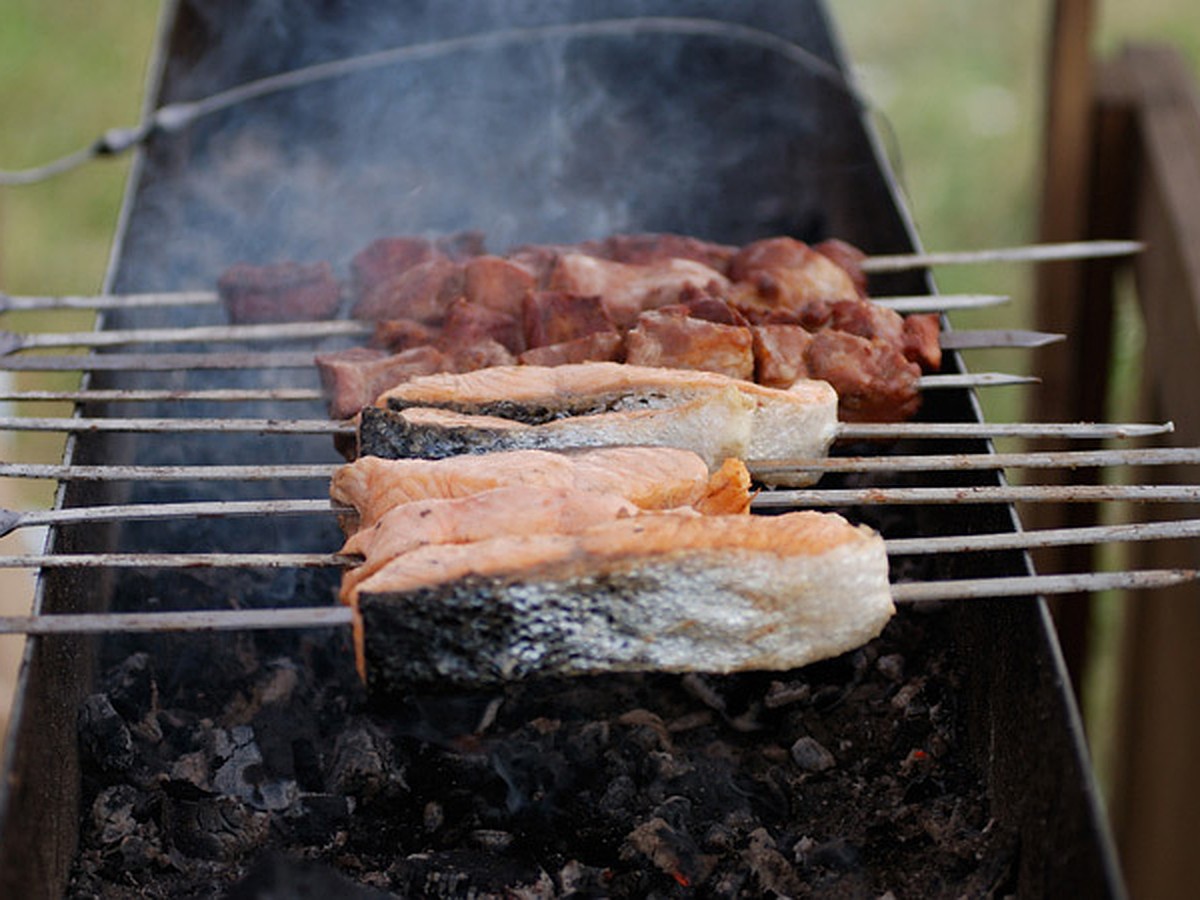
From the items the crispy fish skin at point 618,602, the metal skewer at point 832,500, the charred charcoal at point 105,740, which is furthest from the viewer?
the charred charcoal at point 105,740

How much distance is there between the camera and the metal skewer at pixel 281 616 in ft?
8.02

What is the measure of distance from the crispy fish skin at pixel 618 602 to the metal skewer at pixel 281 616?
0.10m

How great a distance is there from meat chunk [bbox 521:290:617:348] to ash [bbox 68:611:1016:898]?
38.3 inches

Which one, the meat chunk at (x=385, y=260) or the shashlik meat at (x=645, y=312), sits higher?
the meat chunk at (x=385, y=260)

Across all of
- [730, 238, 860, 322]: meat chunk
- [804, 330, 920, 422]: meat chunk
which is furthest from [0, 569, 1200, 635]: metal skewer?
[730, 238, 860, 322]: meat chunk

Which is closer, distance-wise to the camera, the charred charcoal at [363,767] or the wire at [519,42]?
the charred charcoal at [363,767]

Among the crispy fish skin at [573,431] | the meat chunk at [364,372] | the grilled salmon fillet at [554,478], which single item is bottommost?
the grilled salmon fillet at [554,478]

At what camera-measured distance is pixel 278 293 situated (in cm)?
392

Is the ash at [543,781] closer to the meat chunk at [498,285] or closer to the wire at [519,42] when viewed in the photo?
the meat chunk at [498,285]

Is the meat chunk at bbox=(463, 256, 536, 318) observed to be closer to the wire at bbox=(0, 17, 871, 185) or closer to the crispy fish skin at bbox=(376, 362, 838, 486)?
the crispy fish skin at bbox=(376, 362, 838, 486)

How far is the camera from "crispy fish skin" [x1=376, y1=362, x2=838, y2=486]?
308 cm

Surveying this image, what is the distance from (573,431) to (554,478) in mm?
236

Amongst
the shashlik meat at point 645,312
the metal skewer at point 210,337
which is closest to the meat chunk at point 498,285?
the shashlik meat at point 645,312

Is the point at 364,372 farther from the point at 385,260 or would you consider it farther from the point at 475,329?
the point at 385,260
